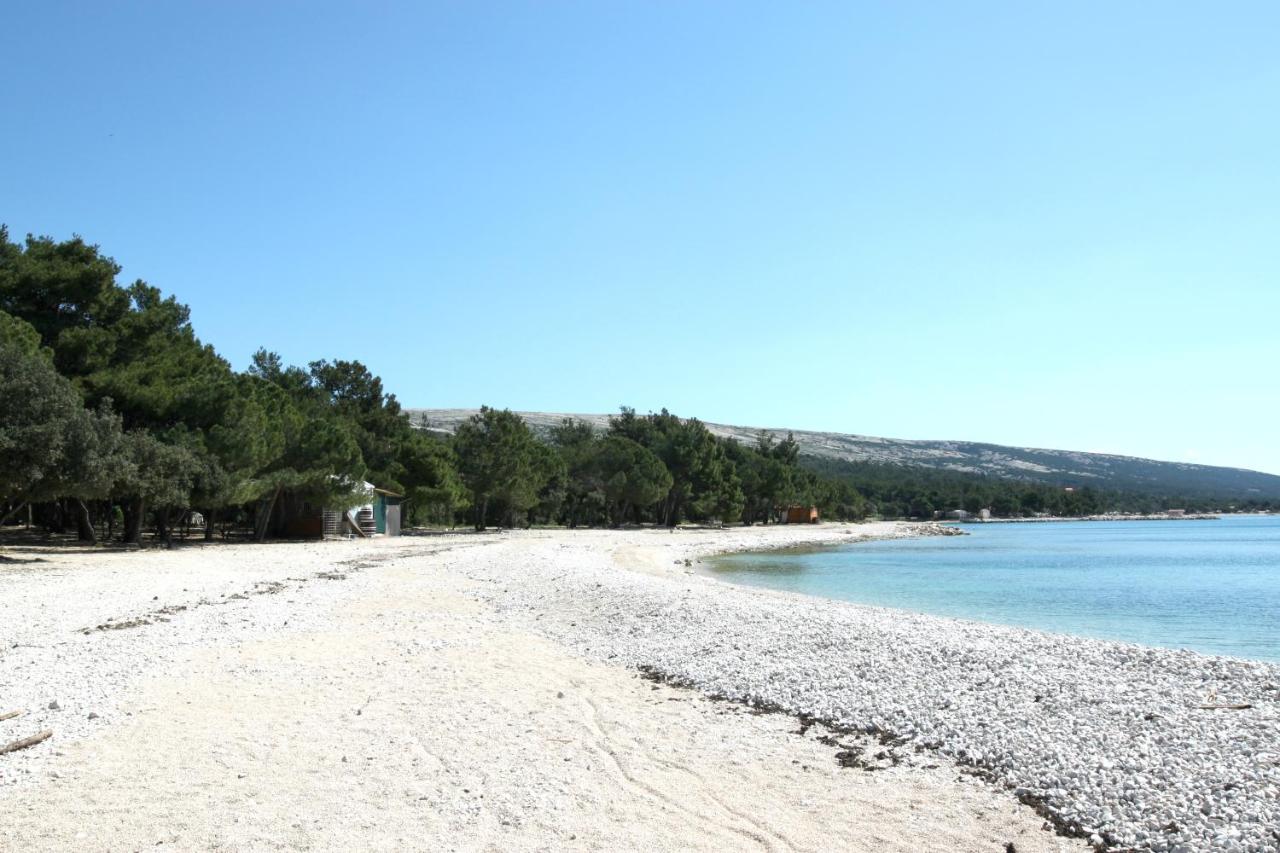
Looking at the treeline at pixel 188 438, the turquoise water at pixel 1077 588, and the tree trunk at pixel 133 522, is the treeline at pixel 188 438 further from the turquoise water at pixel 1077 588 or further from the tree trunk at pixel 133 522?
the turquoise water at pixel 1077 588

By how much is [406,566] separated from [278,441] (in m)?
10.2

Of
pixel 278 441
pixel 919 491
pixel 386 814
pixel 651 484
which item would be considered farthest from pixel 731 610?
pixel 919 491

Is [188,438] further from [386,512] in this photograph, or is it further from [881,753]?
[881,753]

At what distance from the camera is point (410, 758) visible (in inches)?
303

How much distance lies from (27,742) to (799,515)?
101254 mm

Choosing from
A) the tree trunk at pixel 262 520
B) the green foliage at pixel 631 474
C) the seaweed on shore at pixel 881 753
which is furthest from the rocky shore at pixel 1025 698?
the green foliage at pixel 631 474

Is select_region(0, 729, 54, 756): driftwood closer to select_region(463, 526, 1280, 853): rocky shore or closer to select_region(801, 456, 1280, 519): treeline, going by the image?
select_region(463, 526, 1280, 853): rocky shore

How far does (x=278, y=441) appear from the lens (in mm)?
35375

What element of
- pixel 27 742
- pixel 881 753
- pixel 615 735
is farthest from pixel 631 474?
pixel 27 742

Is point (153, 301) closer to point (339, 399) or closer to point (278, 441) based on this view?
point (278, 441)

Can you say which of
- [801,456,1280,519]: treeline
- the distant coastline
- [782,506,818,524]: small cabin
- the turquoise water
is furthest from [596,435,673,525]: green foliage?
the distant coastline

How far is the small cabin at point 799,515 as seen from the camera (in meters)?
105

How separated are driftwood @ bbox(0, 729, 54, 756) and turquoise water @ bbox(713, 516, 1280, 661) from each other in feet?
56.5

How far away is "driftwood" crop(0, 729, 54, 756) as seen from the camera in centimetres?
745
